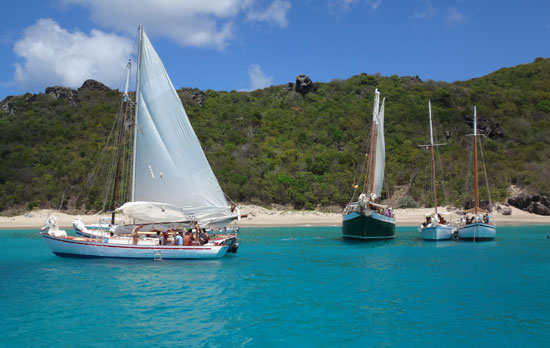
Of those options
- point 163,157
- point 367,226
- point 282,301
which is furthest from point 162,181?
point 367,226

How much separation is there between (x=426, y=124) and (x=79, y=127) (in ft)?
200

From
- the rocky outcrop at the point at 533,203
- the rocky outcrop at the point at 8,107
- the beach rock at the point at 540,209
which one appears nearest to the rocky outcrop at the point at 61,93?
the rocky outcrop at the point at 8,107

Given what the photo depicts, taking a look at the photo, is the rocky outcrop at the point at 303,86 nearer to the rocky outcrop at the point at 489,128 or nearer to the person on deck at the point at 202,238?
the rocky outcrop at the point at 489,128

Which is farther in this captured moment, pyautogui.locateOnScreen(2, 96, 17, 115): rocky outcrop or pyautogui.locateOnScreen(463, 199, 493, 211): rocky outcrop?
pyautogui.locateOnScreen(2, 96, 17, 115): rocky outcrop

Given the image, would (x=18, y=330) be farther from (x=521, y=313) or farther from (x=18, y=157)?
(x=18, y=157)

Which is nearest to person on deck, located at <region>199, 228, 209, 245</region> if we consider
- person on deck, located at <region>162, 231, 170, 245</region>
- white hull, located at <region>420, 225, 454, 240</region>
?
person on deck, located at <region>162, 231, 170, 245</region>

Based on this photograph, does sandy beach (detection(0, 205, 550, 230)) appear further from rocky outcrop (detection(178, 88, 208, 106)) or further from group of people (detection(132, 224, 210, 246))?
rocky outcrop (detection(178, 88, 208, 106))

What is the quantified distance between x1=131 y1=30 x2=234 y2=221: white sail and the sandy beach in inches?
1010

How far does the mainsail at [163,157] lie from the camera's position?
23.5 meters

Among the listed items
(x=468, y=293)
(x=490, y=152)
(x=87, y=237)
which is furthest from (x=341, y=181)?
(x=468, y=293)

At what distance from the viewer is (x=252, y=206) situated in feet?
180

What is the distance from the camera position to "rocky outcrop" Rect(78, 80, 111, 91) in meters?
102

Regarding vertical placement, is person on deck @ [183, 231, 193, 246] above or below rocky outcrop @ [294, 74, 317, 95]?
below

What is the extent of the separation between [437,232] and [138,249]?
21674 mm
